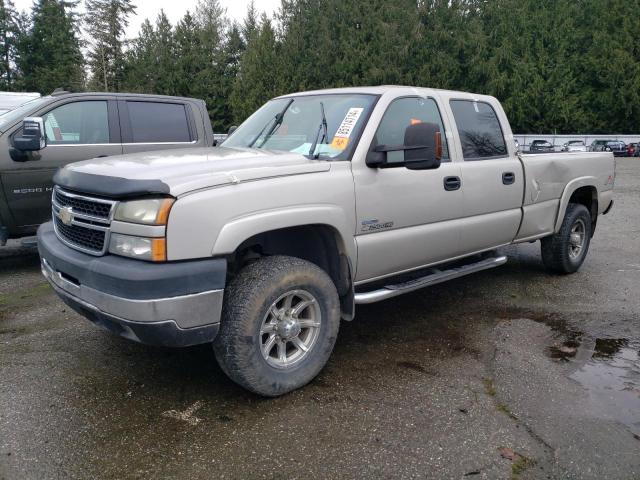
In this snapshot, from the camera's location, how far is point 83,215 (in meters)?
3.12

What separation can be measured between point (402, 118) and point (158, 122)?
145 inches

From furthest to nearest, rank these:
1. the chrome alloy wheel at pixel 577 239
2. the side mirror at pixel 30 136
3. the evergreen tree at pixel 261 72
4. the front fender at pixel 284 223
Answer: the evergreen tree at pixel 261 72
the chrome alloy wheel at pixel 577 239
the side mirror at pixel 30 136
the front fender at pixel 284 223

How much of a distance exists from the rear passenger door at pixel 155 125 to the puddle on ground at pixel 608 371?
486 centimetres

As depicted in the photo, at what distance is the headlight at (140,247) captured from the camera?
2.74 meters

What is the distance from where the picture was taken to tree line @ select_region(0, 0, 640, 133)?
4094 centimetres

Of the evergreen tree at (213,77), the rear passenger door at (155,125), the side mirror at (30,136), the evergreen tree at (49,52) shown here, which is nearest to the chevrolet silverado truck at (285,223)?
the side mirror at (30,136)

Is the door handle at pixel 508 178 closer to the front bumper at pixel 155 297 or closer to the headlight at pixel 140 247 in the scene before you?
the front bumper at pixel 155 297

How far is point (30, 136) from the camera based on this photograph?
17.7 feet

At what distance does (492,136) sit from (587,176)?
1.72 meters

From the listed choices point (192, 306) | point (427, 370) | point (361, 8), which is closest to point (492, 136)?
point (427, 370)

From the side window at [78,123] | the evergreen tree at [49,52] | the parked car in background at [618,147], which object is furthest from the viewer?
the evergreen tree at [49,52]

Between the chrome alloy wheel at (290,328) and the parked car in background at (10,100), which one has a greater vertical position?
the parked car in background at (10,100)

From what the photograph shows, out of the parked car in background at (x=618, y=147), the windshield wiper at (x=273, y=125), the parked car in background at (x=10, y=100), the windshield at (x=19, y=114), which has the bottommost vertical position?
the parked car in background at (x=618, y=147)

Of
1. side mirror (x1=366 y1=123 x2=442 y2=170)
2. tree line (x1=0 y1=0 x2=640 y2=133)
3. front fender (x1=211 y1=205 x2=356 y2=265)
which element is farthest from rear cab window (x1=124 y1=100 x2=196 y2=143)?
tree line (x1=0 y1=0 x2=640 y2=133)
